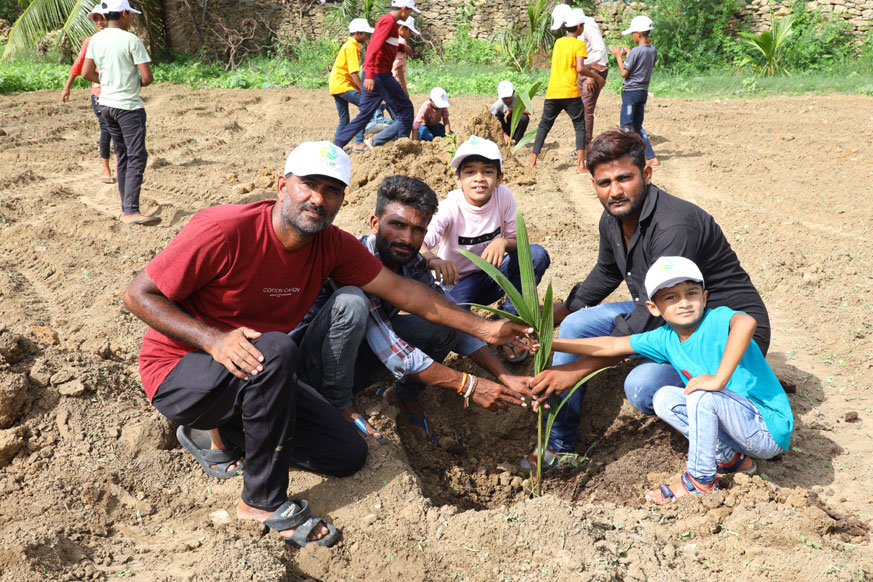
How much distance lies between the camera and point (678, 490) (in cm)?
262

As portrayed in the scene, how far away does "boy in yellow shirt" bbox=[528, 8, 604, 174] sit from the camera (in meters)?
6.89

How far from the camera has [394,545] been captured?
2439 millimetres

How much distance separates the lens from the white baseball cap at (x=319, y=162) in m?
2.50

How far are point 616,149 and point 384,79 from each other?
4596 millimetres

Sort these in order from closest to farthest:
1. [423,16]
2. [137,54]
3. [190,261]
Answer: [190,261] → [137,54] → [423,16]

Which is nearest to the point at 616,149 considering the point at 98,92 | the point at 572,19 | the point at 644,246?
the point at 644,246

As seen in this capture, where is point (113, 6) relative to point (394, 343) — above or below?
above

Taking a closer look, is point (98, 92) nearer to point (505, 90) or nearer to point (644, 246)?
point (505, 90)

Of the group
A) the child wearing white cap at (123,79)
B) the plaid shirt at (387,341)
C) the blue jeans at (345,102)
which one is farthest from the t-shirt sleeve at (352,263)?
the blue jeans at (345,102)

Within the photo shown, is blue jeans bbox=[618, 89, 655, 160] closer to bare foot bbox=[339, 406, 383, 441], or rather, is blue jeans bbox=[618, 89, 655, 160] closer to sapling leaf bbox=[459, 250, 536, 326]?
sapling leaf bbox=[459, 250, 536, 326]

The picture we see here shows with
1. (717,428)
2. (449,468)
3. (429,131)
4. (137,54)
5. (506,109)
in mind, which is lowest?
(449,468)

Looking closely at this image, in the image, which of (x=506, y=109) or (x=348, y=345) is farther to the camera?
(x=506, y=109)

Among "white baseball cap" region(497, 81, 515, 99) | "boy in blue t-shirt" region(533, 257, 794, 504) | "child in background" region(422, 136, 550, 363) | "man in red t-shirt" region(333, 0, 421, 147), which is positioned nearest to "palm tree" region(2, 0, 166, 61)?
"man in red t-shirt" region(333, 0, 421, 147)

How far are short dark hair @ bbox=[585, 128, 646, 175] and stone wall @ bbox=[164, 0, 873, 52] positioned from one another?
15.0 metres
